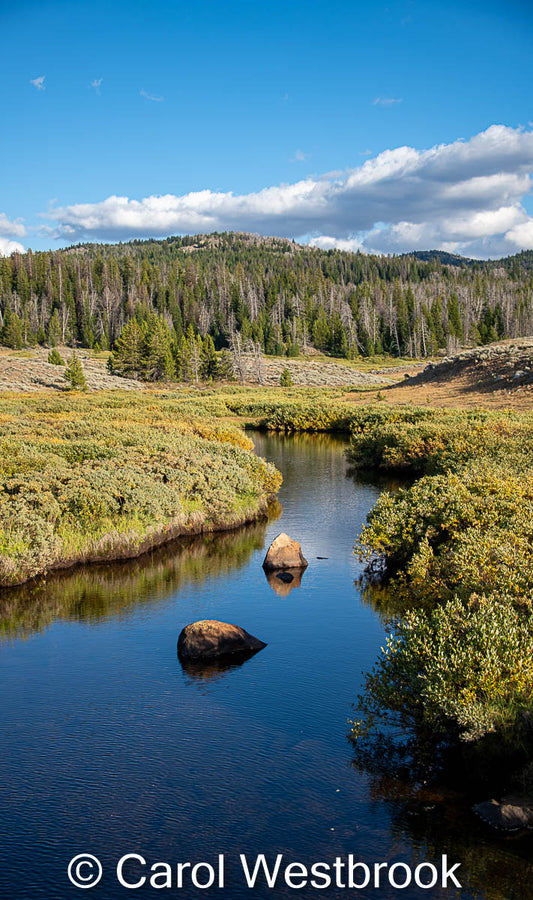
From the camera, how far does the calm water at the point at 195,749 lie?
32.9ft

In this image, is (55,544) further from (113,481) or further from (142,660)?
(142,660)

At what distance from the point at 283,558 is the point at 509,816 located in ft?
46.1

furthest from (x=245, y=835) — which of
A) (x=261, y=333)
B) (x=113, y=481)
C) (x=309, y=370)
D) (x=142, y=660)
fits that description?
(x=261, y=333)

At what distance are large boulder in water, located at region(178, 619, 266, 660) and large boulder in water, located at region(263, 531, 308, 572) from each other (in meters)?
6.95

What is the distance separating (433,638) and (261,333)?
13648 centimetres

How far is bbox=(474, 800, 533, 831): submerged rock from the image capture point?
1034 cm

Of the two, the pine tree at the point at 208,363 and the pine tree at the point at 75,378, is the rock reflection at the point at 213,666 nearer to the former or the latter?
the pine tree at the point at 75,378

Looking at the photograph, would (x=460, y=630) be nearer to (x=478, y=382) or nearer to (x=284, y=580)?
(x=284, y=580)

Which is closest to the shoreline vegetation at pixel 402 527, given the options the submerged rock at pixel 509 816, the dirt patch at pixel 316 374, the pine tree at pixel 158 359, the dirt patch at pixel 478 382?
the submerged rock at pixel 509 816

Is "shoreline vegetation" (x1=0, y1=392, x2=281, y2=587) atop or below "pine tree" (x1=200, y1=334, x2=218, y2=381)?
below

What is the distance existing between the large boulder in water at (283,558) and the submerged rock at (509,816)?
13.7 metres

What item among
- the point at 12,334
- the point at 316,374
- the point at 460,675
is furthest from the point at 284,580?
the point at 12,334

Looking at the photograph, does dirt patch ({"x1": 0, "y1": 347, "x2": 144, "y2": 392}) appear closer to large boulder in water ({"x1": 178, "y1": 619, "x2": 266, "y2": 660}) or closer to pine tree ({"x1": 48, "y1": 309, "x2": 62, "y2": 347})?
pine tree ({"x1": 48, "y1": 309, "x2": 62, "y2": 347})

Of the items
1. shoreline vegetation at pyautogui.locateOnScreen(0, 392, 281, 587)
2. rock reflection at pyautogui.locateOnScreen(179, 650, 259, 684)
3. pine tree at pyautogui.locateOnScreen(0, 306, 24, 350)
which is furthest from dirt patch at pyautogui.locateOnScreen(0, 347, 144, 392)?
rock reflection at pyautogui.locateOnScreen(179, 650, 259, 684)
